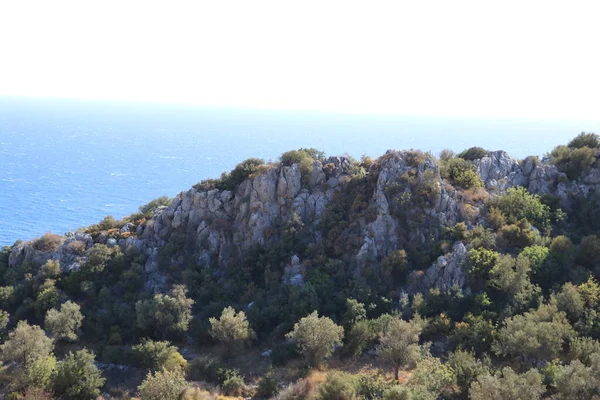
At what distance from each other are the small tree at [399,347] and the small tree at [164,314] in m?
15.5

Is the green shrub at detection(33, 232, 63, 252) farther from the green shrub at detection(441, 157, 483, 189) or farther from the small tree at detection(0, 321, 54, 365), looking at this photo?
the green shrub at detection(441, 157, 483, 189)

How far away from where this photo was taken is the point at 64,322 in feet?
107

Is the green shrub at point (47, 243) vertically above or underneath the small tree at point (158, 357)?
above

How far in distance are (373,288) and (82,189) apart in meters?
96.6

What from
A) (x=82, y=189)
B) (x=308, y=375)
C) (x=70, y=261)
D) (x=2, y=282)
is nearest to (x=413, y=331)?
(x=308, y=375)

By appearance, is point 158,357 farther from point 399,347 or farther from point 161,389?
point 399,347

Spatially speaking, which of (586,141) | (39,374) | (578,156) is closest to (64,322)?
(39,374)

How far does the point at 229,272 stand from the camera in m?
40.0

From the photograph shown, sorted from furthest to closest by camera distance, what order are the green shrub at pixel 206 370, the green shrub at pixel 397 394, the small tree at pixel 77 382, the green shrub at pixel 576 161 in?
the green shrub at pixel 576 161 → the green shrub at pixel 206 370 → the small tree at pixel 77 382 → the green shrub at pixel 397 394

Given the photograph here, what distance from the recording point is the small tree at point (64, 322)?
32.2 meters

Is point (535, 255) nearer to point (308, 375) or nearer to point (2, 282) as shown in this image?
point (308, 375)

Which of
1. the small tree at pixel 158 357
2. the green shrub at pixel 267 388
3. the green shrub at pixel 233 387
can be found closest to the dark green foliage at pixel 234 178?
the small tree at pixel 158 357

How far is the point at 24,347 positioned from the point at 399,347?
23740mm

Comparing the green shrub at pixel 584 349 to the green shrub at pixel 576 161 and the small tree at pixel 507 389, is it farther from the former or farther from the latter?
the green shrub at pixel 576 161
